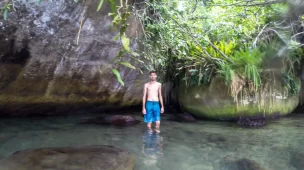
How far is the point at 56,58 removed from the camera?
19.6 feet

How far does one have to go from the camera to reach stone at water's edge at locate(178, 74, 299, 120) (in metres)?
7.46

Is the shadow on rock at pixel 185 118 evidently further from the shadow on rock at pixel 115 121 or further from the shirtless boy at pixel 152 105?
the shadow on rock at pixel 115 121

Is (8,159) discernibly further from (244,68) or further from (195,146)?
(244,68)

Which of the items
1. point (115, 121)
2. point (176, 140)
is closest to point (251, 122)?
point (176, 140)

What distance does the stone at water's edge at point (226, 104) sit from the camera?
7461 mm

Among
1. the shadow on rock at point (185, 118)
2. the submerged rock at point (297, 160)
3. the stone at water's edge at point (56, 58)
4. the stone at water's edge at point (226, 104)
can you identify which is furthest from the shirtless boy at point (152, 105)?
the submerged rock at point (297, 160)

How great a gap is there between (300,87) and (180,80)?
3726mm

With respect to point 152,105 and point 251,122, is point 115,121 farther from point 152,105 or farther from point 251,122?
point 251,122

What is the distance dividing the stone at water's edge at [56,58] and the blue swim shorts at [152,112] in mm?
1128

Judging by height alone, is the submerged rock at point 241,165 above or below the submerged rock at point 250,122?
below

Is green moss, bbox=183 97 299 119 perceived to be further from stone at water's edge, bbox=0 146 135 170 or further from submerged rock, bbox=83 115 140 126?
stone at water's edge, bbox=0 146 135 170

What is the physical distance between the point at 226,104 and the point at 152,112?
2143mm

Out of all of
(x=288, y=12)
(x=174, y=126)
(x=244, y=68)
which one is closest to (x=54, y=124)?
(x=174, y=126)

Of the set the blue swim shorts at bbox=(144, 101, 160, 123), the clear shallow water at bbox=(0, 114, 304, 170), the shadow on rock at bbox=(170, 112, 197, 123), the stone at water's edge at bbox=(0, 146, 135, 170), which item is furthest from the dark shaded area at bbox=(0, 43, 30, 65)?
the shadow on rock at bbox=(170, 112, 197, 123)
